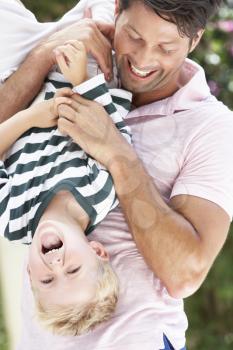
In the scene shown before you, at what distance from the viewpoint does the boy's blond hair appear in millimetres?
1786

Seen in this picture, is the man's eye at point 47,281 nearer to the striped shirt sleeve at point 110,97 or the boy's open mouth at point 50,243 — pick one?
the boy's open mouth at point 50,243

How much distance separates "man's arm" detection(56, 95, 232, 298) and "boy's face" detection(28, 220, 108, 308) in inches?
4.9

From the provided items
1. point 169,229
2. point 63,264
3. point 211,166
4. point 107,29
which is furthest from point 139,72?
point 63,264

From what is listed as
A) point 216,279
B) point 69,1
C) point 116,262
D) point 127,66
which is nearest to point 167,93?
point 127,66

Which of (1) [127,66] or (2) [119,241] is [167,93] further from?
(2) [119,241]

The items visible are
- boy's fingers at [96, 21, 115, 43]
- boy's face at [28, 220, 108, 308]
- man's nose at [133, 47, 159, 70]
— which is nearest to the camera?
boy's face at [28, 220, 108, 308]

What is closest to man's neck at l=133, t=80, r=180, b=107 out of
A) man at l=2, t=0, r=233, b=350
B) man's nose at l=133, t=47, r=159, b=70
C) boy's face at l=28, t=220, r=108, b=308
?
man at l=2, t=0, r=233, b=350

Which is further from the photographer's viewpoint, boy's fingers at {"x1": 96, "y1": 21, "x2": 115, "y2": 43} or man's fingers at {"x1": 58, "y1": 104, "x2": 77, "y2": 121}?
boy's fingers at {"x1": 96, "y1": 21, "x2": 115, "y2": 43}

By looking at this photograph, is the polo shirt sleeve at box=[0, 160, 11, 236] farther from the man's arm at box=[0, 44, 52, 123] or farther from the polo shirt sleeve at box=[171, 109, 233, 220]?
the polo shirt sleeve at box=[171, 109, 233, 220]

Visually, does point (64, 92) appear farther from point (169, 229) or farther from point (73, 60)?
point (169, 229)

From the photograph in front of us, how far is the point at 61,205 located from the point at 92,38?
15.6 inches

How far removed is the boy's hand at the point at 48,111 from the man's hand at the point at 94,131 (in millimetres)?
14

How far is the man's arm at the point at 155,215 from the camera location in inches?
70.2

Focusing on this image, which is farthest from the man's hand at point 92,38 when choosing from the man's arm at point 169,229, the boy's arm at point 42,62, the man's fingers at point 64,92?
the man's arm at point 169,229
